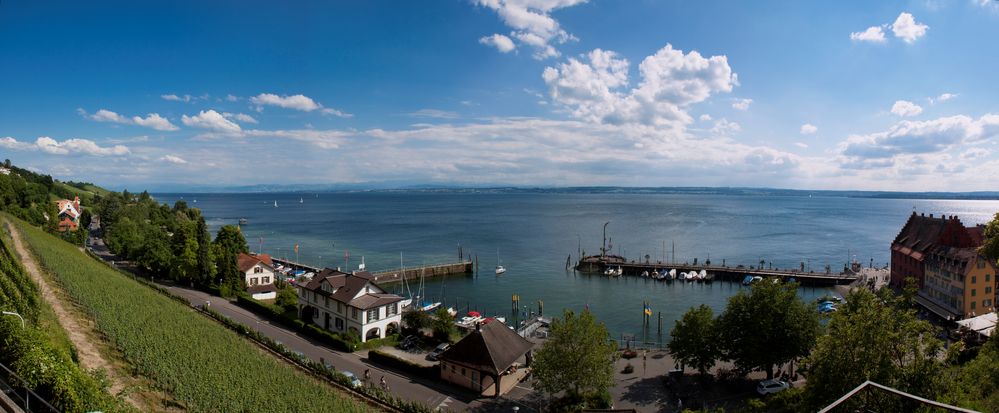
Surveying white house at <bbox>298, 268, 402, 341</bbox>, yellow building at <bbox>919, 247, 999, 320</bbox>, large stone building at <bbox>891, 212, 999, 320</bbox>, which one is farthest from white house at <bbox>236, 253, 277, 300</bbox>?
yellow building at <bbox>919, 247, 999, 320</bbox>

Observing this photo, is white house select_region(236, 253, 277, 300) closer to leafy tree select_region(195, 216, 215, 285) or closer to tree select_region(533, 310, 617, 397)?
leafy tree select_region(195, 216, 215, 285)

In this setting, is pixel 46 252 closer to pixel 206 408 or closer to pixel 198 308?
pixel 198 308

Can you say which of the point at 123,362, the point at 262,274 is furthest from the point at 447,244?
the point at 123,362

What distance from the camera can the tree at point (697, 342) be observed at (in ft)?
87.8

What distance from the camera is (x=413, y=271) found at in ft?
221

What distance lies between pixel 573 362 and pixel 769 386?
10232mm

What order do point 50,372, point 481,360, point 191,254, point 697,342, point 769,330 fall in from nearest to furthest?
1. point 50,372
2. point 769,330
3. point 481,360
4. point 697,342
5. point 191,254

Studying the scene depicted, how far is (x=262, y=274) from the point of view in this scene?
1993 inches

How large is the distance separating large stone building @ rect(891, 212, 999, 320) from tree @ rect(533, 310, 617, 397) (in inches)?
1216

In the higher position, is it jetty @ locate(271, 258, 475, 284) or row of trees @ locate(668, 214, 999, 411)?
row of trees @ locate(668, 214, 999, 411)

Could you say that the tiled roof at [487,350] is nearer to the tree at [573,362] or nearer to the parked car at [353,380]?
the tree at [573,362]

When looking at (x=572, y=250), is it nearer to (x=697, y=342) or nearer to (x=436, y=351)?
(x=436, y=351)

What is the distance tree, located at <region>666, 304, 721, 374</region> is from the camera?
2677 cm

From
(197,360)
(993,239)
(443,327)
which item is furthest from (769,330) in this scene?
(197,360)
